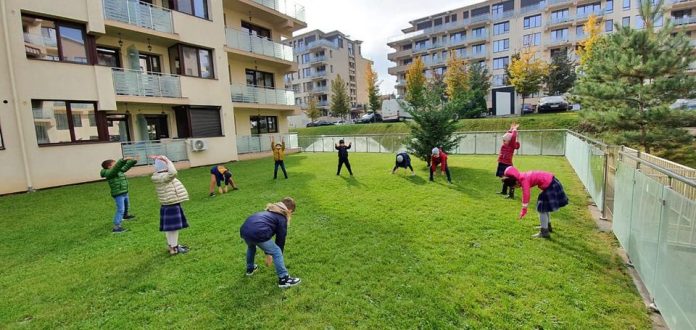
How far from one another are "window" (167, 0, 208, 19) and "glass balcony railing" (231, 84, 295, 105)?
4221 millimetres

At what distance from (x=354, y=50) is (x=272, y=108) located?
6165 cm

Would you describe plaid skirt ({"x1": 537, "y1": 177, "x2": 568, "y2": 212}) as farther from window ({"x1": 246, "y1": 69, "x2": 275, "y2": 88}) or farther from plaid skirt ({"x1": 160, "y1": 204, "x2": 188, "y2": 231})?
window ({"x1": 246, "y1": 69, "x2": 275, "y2": 88})

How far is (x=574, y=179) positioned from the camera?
35.0 ft

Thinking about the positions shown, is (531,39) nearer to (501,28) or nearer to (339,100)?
(501,28)

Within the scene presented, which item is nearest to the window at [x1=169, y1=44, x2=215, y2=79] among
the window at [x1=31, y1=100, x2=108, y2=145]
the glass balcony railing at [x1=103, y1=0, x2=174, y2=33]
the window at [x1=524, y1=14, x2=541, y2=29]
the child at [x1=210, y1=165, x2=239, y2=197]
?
the glass balcony railing at [x1=103, y1=0, x2=174, y2=33]

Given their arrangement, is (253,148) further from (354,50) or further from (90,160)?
(354,50)

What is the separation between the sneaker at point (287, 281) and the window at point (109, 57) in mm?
15555

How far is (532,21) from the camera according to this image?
48.7 m

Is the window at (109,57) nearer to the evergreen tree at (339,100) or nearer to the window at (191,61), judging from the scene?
the window at (191,61)

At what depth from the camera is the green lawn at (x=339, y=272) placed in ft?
11.6

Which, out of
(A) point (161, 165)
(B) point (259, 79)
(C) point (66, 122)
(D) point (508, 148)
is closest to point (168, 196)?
(A) point (161, 165)

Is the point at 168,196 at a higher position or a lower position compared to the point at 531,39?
lower

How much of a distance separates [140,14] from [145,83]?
3.11 metres

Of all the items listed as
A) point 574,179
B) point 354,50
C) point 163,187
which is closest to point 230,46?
point 163,187
